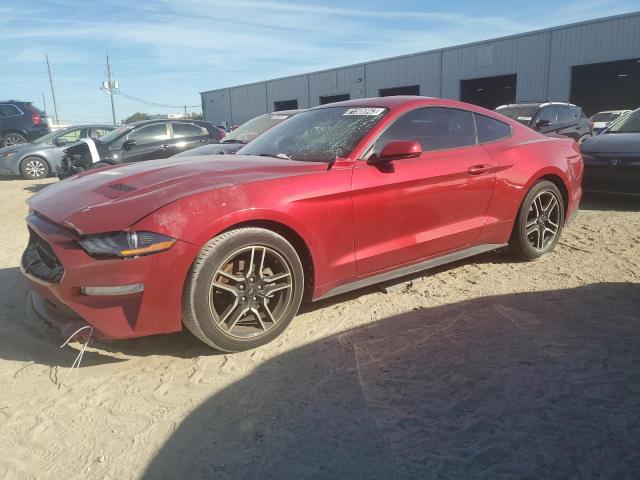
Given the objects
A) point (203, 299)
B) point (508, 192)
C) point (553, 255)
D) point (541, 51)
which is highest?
point (541, 51)

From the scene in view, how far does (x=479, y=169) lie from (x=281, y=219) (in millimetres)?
1824

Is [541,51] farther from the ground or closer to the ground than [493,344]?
farther from the ground

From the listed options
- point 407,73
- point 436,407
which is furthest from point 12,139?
point 407,73

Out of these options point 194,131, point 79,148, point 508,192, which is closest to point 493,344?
point 508,192

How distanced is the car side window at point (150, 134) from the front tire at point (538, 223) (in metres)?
7.49

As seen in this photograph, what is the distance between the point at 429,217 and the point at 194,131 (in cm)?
771

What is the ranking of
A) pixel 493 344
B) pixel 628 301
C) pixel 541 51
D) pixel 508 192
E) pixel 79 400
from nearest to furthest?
pixel 79 400 → pixel 493 344 → pixel 628 301 → pixel 508 192 → pixel 541 51

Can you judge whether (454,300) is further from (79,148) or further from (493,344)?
(79,148)

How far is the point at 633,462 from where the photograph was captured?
1.96 meters

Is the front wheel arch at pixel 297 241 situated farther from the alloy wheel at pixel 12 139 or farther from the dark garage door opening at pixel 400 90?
the dark garage door opening at pixel 400 90

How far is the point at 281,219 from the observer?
2947 millimetres

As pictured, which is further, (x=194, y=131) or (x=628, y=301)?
(x=194, y=131)

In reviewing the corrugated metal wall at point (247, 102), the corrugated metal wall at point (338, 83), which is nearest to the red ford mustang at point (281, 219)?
the corrugated metal wall at point (338, 83)

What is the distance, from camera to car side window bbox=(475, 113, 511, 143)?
13.6ft
